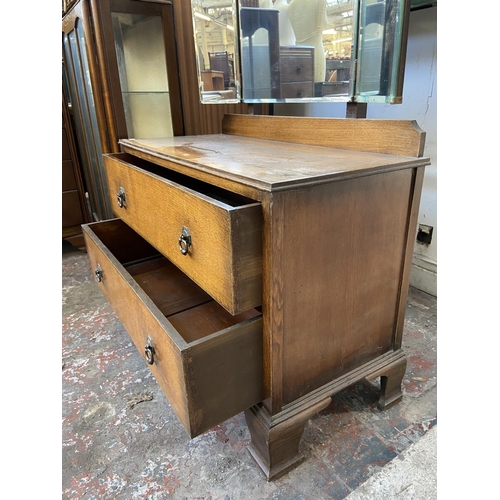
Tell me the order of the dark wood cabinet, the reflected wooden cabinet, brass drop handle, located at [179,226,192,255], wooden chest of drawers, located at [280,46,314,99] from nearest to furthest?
brass drop handle, located at [179,226,192,255], wooden chest of drawers, located at [280,46,314,99], the reflected wooden cabinet, the dark wood cabinet

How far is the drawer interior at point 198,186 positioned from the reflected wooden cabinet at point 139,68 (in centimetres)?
18

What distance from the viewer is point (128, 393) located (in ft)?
3.62

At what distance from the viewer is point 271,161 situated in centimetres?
81

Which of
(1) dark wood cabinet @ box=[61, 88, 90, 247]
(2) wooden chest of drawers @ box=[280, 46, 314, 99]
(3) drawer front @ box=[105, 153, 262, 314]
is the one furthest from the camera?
(1) dark wood cabinet @ box=[61, 88, 90, 247]

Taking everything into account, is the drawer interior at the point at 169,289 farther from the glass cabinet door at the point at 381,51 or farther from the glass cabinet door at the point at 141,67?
the glass cabinet door at the point at 381,51

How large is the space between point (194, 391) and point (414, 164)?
2.02 ft

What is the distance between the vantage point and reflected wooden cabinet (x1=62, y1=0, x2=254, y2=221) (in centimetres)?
129

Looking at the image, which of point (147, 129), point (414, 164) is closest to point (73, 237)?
point (147, 129)

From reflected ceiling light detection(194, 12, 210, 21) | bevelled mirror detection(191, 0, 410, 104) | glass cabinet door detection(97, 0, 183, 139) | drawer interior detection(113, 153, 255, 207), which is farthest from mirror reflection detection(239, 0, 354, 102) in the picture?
drawer interior detection(113, 153, 255, 207)

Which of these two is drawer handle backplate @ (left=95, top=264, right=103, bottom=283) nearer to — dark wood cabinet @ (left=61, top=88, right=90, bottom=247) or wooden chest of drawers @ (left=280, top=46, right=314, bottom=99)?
wooden chest of drawers @ (left=280, top=46, right=314, bottom=99)

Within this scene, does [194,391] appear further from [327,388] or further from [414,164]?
[414,164]

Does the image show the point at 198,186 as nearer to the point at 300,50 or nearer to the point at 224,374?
the point at 300,50

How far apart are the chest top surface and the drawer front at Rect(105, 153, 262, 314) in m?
0.06

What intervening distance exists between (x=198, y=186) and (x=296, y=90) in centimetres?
42
